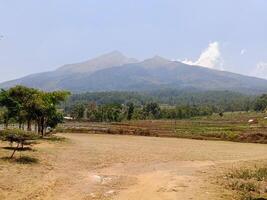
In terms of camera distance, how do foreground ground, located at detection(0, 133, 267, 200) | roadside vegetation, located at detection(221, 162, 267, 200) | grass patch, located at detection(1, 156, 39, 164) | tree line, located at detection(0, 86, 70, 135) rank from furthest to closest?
tree line, located at detection(0, 86, 70, 135)
grass patch, located at detection(1, 156, 39, 164)
roadside vegetation, located at detection(221, 162, 267, 200)
foreground ground, located at detection(0, 133, 267, 200)

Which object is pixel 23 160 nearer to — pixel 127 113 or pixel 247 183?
pixel 247 183

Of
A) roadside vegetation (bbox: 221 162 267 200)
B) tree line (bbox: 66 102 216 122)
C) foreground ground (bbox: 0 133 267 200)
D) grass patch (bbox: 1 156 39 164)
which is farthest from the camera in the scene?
tree line (bbox: 66 102 216 122)

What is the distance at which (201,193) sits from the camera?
2392 cm

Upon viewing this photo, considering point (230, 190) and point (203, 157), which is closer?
point (230, 190)

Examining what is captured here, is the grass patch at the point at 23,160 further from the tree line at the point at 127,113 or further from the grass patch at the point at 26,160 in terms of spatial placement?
the tree line at the point at 127,113

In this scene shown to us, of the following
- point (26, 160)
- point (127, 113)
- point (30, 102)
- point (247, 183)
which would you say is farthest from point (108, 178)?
point (127, 113)

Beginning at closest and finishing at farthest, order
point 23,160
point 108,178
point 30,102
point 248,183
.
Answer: point 248,183 < point 108,178 < point 23,160 < point 30,102

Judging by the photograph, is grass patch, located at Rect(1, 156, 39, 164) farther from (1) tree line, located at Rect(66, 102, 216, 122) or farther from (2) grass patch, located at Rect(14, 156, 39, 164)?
(1) tree line, located at Rect(66, 102, 216, 122)

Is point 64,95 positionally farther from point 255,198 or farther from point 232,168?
point 255,198

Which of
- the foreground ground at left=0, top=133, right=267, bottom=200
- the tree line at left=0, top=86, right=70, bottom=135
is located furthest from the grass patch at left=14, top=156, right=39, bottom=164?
the tree line at left=0, top=86, right=70, bottom=135

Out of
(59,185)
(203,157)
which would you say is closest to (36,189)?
(59,185)

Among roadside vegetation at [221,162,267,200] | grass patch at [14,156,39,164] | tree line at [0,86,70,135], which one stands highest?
tree line at [0,86,70,135]

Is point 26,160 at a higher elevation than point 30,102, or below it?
below

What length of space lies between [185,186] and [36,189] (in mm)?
8083
